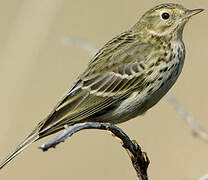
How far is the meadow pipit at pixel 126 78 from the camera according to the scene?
5.43m

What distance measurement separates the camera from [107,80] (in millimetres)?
5609

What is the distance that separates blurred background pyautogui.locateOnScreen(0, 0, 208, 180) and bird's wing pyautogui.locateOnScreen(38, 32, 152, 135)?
1.22 feet

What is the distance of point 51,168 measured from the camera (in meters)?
8.08

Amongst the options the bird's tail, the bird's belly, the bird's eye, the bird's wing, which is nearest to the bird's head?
the bird's eye

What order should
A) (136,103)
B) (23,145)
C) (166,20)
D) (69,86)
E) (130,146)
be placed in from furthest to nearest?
(69,86) → (166,20) → (136,103) → (23,145) → (130,146)

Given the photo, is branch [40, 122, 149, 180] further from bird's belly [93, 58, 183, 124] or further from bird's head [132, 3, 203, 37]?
bird's head [132, 3, 203, 37]

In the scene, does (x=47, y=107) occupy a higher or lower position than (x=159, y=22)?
higher

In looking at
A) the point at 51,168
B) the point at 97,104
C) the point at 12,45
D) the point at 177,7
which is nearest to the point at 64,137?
the point at 97,104

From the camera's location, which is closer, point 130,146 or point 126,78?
point 130,146

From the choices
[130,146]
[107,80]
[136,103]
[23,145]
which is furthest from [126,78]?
[130,146]

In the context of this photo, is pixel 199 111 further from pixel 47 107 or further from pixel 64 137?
pixel 64 137

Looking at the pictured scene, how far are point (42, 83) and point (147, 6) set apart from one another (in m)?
2.67

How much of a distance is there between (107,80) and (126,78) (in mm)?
154

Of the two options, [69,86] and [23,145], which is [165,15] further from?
[23,145]
